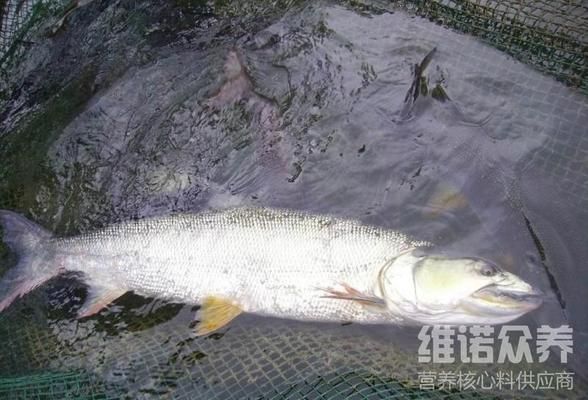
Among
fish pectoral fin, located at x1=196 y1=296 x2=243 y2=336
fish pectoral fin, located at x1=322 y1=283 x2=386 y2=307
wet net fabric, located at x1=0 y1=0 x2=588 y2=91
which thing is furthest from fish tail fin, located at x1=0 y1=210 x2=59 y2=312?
fish pectoral fin, located at x1=322 y1=283 x2=386 y2=307

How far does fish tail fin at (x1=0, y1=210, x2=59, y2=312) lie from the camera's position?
390cm

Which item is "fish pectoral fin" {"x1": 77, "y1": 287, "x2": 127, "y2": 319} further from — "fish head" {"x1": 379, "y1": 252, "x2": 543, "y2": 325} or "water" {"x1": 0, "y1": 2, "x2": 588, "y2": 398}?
"fish head" {"x1": 379, "y1": 252, "x2": 543, "y2": 325}

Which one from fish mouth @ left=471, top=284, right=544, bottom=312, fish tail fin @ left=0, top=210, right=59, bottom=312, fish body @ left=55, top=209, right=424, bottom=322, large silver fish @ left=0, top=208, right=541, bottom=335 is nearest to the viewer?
fish mouth @ left=471, top=284, right=544, bottom=312

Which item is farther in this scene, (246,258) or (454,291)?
(246,258)

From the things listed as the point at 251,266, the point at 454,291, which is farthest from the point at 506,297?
the point at 251,266

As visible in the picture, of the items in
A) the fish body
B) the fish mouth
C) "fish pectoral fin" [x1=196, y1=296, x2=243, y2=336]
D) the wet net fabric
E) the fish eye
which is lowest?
"fish pectoral fin" [x1=196, y1=296, x2=243, y2=336]

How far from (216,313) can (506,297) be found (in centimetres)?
182

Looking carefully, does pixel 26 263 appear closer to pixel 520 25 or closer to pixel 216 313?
pixel 216 313

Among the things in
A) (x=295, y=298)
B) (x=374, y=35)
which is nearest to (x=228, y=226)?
(x=295, y=298)

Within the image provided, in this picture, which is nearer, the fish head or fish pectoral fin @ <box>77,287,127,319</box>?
the fish head

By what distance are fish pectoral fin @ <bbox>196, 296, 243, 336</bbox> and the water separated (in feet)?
0.57

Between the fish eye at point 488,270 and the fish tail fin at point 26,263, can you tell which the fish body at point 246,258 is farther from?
the fish eye at point 488,270

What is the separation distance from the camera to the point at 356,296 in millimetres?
3574

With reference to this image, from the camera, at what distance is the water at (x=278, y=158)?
3.75 m
